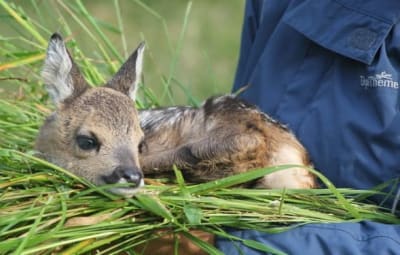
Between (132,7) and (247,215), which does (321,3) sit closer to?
(247,215)

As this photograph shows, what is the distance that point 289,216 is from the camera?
3.63 meters

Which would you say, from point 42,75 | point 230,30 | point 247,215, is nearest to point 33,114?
point 42,75

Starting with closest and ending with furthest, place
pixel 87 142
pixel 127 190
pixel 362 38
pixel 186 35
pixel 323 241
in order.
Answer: pixel 127 190
pixel 323 241
pixel 87 142
pixel 362 38
pixel 186 35

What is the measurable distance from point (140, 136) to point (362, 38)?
0.76 meters

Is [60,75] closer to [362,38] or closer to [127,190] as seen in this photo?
[127,190]

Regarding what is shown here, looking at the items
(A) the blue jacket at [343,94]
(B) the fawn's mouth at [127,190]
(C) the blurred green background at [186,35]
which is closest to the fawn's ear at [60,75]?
(B) the fawn's mouth at [127,190]

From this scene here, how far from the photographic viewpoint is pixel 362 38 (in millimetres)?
4027

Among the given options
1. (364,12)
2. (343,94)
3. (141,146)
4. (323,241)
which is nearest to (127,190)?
(141,146)

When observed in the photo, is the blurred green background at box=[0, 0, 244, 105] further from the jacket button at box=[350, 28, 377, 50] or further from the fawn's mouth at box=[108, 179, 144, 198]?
the fawn's mouth at box=[108, 179, 144, 198]

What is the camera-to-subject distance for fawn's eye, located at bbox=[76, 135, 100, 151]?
147 inches

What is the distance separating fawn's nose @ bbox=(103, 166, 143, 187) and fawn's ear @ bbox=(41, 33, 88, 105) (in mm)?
437

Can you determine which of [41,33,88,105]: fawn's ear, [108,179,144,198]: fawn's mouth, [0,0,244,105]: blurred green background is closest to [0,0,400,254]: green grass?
[108,179,144,198]: fawn's mouth

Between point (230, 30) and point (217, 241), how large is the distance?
6457mm

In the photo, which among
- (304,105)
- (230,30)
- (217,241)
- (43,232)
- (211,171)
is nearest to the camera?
(43,232)
